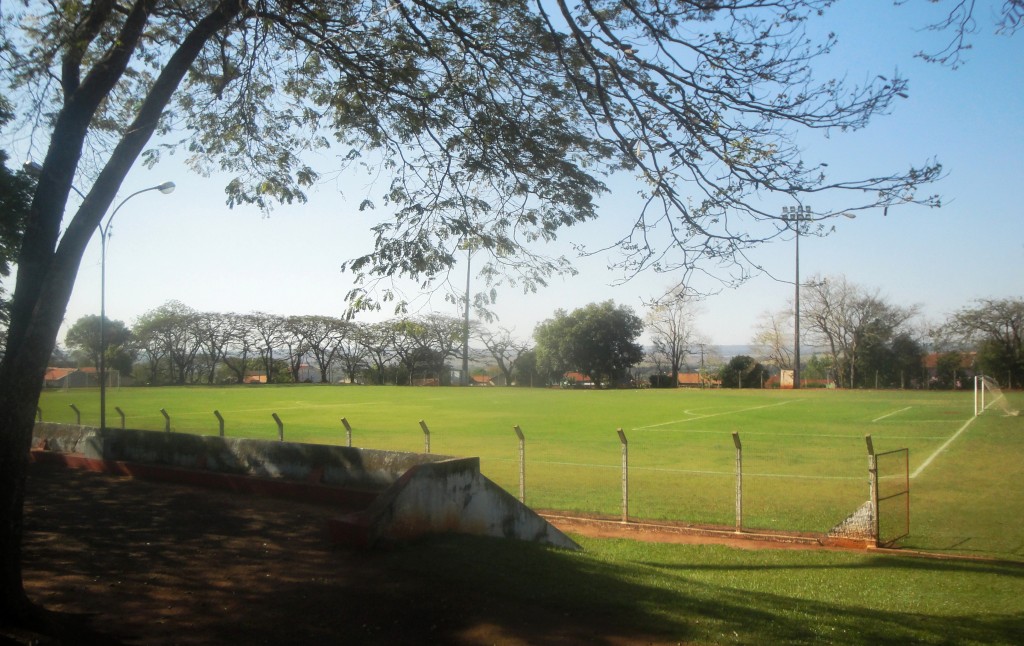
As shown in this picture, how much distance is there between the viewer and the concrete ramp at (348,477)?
7.44 metres

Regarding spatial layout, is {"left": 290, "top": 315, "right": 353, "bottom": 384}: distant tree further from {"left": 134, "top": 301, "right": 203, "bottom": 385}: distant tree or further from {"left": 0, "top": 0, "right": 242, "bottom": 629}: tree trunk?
{"left": 0, "top": 0, "right": 242, "bottom": 629}: tree trunk

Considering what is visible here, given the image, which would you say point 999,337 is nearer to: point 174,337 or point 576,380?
point 576,380

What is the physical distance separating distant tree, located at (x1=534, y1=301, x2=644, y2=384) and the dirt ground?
201 feet

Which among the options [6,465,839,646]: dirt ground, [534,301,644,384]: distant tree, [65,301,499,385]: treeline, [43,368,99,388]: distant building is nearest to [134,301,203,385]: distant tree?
[65,301,499,385]: treeline

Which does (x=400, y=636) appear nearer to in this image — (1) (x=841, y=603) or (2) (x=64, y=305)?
(2) (x=64, y=305)

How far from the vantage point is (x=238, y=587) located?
600 centimetres

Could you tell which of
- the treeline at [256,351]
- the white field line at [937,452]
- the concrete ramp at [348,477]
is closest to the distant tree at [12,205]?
the concrete ramp at [348,477]

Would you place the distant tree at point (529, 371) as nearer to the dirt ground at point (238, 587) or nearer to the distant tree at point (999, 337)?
the distant tree at point (999, 337)

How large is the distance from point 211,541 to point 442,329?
3346 millimetres

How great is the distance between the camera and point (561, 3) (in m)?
8.00

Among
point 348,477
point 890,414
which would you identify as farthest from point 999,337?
point 348,477

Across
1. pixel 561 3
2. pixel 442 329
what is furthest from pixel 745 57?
pixel 442 329

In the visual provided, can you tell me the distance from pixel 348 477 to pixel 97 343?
1805 inches

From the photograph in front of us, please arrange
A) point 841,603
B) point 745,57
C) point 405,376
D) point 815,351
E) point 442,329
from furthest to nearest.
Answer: point 815,351, point 405,376, point 442,329, point 745,57, point 841,603
